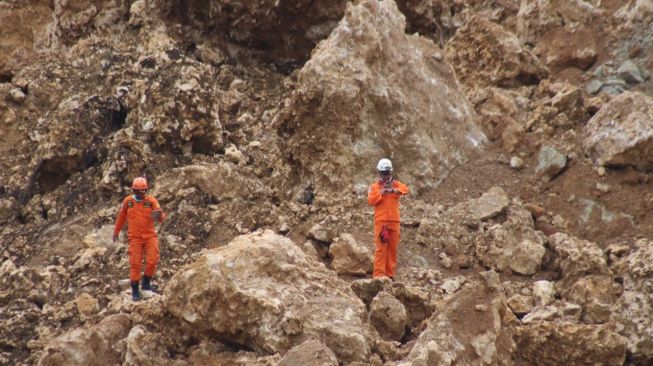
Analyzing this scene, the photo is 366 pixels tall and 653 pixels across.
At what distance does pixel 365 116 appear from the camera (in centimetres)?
1032

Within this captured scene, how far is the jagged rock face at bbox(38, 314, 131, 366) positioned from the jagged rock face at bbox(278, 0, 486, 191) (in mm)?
4491

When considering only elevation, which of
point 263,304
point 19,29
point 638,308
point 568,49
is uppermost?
point 19,29

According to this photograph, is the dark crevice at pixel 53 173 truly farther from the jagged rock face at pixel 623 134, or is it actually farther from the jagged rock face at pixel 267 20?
the jagged rock face at pixel 623 134

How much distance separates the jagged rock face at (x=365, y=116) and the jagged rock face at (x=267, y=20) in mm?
2802

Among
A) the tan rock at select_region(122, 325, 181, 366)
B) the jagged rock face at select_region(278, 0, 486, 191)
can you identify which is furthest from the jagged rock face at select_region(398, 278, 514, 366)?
the jagged rock face at select_region(278, 0, 486, 191)

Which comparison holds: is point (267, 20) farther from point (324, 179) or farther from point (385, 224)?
point (385, 224)

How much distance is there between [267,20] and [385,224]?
274 inches

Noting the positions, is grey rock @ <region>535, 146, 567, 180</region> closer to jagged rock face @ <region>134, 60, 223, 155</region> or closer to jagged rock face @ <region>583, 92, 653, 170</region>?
jagged rock face @ <region>583, 92, 653, 170</region>

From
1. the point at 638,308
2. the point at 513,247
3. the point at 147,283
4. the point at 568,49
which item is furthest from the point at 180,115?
the point at 638,308

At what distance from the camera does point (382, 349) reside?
5.61 metres

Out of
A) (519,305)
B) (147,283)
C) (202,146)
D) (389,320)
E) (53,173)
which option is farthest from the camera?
(202,146)

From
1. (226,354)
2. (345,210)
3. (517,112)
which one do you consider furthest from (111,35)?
(226,354)

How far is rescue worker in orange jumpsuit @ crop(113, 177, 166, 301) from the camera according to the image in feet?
25.5

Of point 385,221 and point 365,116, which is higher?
point 365,116
